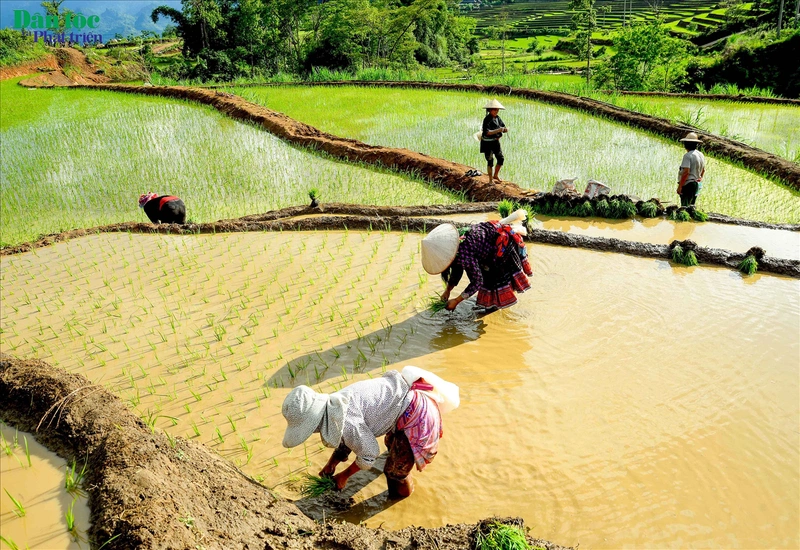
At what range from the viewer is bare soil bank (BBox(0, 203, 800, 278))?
Answer: 5.68 meters

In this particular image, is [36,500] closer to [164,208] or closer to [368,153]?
[164,208]

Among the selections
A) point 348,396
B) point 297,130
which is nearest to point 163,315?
point 348,396

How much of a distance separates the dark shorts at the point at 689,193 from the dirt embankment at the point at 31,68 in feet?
102

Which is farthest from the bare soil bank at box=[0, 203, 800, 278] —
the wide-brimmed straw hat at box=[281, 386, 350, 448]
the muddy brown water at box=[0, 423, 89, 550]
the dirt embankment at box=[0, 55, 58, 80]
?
the dirt embankment at box=[0, 55, 58, 80]

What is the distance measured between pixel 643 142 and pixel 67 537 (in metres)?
10.6

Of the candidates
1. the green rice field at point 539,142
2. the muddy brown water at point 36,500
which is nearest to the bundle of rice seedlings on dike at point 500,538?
the muddy brown water at point 36,500

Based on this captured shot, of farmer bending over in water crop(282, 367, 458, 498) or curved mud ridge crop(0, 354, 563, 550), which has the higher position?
farmer bending over in water crop(282, 367, 458, 498)

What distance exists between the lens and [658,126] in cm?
1099

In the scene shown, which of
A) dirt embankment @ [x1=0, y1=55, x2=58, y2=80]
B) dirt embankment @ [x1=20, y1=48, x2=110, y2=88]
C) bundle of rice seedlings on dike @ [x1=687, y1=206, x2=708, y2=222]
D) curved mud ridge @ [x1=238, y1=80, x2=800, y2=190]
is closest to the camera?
bundle of rice seedlings on dike @ [x1=687, y1=206, x2=708, y2=222]

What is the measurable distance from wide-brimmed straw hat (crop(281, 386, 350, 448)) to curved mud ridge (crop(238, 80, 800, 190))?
27.0ft

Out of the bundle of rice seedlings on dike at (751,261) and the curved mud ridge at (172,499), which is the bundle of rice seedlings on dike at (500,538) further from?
the bundle of rice seedlings on dike at (751,261)

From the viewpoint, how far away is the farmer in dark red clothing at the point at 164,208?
702 cm

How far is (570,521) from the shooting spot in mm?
2814

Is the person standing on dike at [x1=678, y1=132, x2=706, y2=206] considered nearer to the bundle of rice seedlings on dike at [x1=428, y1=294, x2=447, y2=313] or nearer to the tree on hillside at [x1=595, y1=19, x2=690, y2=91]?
the bundle of rice seedlings on dike at [x1=428, y1=294, x2=447, y2=313]
